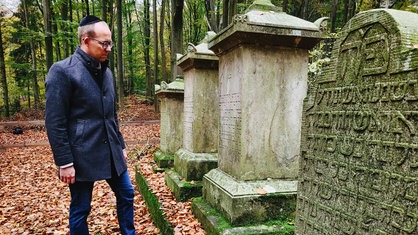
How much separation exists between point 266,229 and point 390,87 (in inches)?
73.5

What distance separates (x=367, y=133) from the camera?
1.66m

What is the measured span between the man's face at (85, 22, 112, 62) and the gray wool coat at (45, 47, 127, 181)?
0.07 m

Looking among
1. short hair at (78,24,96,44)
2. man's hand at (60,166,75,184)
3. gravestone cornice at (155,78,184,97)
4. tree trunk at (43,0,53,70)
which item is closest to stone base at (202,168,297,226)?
man's hand at (60,166,75,184)

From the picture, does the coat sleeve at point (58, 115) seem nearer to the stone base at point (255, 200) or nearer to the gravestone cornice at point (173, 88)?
the stone base at point (255, 200)

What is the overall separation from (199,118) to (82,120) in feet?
8.11

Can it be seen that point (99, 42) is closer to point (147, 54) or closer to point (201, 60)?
point (201, 60)

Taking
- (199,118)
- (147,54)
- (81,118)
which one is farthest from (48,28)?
(81,118)

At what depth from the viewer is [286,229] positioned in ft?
9.27

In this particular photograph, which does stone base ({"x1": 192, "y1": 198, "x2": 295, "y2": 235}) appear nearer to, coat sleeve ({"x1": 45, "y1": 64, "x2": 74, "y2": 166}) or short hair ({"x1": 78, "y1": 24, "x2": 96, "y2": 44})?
coat sleeve ({"x1": 45, "y1": 64, "x2": 74, "y2": 166})

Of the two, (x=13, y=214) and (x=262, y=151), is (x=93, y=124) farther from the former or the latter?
(x=13, y=214)

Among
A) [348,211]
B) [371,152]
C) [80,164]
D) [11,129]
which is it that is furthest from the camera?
[11,129]

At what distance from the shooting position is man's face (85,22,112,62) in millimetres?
2434

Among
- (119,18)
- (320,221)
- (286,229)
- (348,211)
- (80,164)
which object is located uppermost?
(119,18)

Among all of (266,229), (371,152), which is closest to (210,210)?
(266,229)
